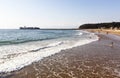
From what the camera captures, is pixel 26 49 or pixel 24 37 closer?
pixel 26 49

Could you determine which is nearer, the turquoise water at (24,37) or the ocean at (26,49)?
the ocean at (26,49)

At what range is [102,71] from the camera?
9906 mm

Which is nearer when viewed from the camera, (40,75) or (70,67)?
(40,75)

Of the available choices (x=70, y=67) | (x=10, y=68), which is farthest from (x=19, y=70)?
(x=70, y=67)

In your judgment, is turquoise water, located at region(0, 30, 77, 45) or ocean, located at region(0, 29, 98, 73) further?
turquoise water, located at region(0, 30, 77, 45)

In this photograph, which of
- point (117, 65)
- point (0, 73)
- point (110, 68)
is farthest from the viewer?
point (117, 65)

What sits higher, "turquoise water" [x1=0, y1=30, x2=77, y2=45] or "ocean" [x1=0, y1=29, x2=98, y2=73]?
"ocean" [x1=0, y1=29, x2=98, y2=73]

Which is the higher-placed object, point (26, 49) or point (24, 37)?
point (26, 49)

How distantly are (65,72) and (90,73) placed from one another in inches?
54.3

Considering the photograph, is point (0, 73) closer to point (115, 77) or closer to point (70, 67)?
point (70, 67)

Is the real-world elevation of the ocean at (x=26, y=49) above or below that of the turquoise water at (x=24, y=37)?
above

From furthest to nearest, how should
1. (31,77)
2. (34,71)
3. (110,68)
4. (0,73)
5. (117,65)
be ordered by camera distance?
1. (117,65)
2. (110,68)
3. (34,71)
4. (0,73)
5. (31,77)

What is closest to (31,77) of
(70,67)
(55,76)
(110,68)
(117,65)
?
(55,76)

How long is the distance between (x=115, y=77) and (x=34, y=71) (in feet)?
14.5
